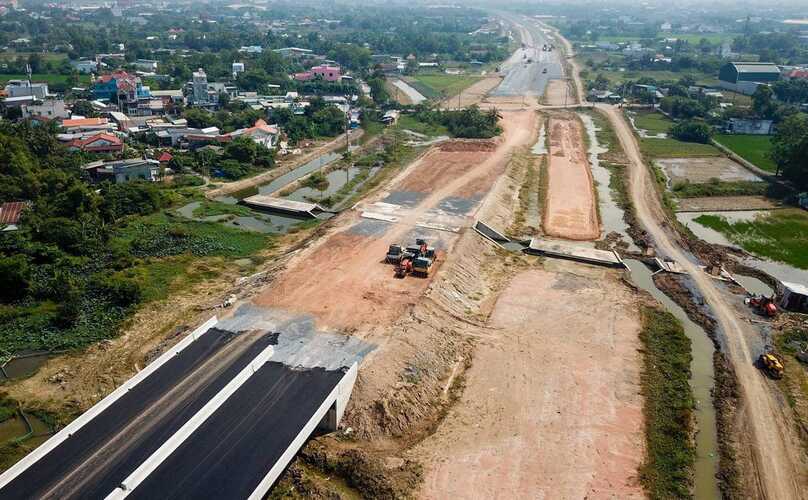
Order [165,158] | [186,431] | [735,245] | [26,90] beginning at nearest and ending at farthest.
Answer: [186,431], [735,245], [165,158], [26,90]

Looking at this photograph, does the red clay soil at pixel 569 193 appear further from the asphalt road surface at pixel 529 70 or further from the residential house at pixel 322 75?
the residential house at pixel 322 75

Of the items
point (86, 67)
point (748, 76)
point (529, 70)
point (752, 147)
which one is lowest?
point (752, 147)

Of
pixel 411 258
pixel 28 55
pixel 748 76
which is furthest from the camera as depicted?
pixel 28 55

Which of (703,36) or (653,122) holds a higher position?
(703,36)

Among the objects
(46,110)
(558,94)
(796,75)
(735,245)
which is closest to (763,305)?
(735,245)

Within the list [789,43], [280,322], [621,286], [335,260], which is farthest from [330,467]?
[789,43]

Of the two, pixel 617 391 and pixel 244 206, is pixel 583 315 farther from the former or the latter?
pixel 244 206

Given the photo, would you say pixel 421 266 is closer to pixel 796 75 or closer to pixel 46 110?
pixel 46 110
